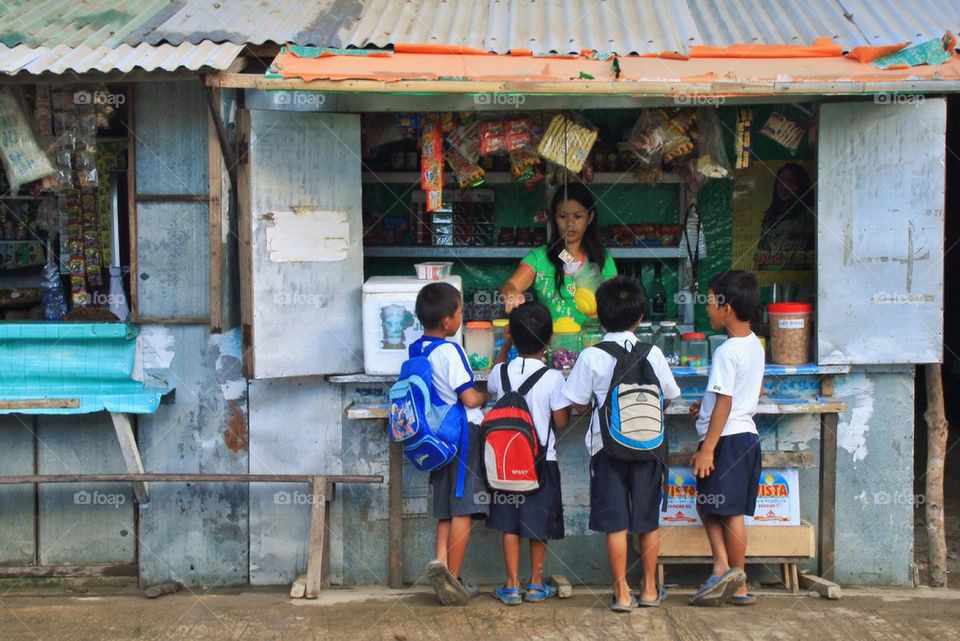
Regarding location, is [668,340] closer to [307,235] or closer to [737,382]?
[737,382]

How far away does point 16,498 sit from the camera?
6.07 meters

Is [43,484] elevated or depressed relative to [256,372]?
depressed

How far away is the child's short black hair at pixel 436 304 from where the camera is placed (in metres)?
5.24

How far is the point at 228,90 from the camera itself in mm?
5547

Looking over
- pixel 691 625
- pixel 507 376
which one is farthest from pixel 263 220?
pixel 691 625

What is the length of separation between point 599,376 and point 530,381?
0.35 metres

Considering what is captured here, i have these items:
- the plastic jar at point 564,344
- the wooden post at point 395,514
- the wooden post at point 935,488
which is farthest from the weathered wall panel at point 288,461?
the wooden post at point 935,488

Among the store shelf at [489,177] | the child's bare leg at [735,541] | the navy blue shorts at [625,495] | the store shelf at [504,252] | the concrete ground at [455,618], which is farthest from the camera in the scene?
the store shelf at [504,252]

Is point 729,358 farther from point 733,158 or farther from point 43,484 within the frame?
point 43,484

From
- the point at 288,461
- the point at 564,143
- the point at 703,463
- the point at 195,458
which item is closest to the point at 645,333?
the point at 703,463

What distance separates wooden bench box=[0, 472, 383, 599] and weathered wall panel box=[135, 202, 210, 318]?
92 cm

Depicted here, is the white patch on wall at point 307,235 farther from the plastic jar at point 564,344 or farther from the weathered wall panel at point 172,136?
the plastic jar at point 564,344

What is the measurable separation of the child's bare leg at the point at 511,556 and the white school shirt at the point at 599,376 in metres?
0.63

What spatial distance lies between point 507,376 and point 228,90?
2.12 m
